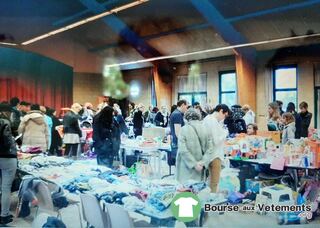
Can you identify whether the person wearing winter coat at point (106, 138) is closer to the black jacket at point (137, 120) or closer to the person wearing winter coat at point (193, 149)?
the black jacket at point (137, 120)

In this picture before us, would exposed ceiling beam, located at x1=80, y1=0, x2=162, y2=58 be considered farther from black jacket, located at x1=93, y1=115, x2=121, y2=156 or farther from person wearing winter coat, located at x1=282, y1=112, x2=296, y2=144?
person wearing winter coat, located at x1=282, y1=112, x2=296, y2=144

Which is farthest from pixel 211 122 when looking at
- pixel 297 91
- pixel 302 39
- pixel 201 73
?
pixel 302 39

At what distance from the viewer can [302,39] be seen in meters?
2.38

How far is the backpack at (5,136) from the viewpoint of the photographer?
2500mm

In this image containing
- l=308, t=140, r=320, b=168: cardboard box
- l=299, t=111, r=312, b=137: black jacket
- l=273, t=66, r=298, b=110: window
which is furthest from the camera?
l=308, t=140, r=320, b=168: cardboard box

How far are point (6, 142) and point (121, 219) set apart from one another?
0.82m

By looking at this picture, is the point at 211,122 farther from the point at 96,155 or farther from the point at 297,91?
the point at 96,155

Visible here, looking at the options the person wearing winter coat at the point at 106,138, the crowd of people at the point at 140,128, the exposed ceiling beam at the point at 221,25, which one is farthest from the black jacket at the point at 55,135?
the exposed ceiling beam at the point at 221,25

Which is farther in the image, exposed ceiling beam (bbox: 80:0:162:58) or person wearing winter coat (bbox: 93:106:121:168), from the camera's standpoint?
person wearing winter coat (bbox: 93:106:121:168)

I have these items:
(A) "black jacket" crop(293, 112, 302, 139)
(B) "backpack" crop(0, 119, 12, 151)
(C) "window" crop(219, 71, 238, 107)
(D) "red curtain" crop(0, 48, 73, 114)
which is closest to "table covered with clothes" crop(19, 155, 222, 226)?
(B) "backpack" crop(0, 119, 12, 151)

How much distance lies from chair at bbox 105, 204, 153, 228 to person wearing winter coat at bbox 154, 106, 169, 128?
1.84 feet

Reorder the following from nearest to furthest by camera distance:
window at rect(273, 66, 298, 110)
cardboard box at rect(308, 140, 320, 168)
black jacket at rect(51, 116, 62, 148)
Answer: window at rect(273, 66, 298, 110)
black jacket at rect(51, 116, 62, 148)
cardboard box at rect(308, 140, 320, 168)

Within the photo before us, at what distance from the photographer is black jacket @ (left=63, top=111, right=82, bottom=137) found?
257 centimetres

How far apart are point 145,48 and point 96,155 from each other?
0.73 meters
